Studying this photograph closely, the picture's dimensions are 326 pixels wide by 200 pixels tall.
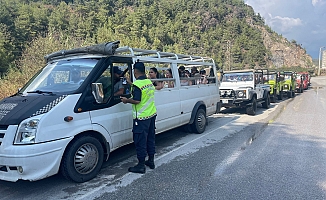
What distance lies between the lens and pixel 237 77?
12641 millimetres

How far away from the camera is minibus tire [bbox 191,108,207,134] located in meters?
7.36

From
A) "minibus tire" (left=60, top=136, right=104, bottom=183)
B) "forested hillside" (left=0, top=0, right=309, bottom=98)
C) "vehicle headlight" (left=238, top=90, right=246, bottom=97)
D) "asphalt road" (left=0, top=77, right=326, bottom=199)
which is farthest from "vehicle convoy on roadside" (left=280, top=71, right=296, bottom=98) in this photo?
"forested hillside" (left=0, top=0, right=309, bottom=98)

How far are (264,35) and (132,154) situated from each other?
431 feet

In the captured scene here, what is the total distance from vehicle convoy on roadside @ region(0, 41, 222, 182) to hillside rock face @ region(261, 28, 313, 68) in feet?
366

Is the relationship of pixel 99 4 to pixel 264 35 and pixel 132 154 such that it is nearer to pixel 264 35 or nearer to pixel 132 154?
pixel 264 35

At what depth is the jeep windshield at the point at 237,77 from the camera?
40.1 feet

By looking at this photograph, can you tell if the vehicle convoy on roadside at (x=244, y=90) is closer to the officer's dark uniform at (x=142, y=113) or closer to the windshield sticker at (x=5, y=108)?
the officer's dark uniform at (x=142, y=113)

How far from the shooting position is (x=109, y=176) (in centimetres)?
440

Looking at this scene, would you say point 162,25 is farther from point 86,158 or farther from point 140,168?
point 86,158

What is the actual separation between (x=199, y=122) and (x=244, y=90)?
4.29 meters

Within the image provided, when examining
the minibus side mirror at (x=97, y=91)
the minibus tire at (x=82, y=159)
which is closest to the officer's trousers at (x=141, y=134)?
the minibus tire at (x=82, y=159)

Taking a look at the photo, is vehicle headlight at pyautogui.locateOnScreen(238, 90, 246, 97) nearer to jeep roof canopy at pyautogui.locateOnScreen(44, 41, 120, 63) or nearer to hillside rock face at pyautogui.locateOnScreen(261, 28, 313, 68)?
jeep roof canopy at pyautogui.locateOnScreen(44, 41, 120, 63)

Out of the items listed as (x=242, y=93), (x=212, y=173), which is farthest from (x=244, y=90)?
(x=212, y=173)

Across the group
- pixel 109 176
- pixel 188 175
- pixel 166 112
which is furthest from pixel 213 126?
pixel 109 176
